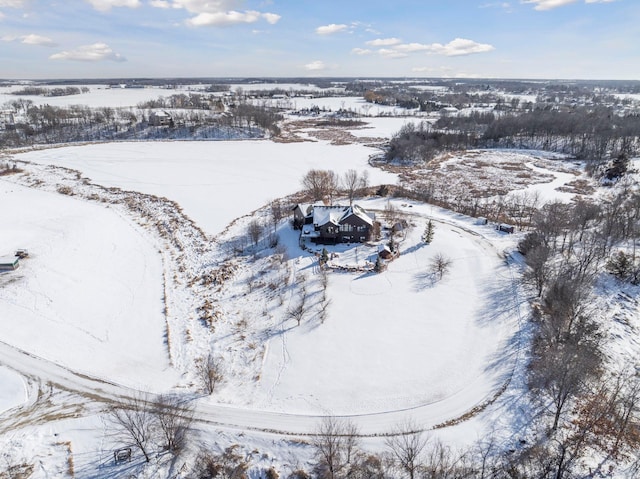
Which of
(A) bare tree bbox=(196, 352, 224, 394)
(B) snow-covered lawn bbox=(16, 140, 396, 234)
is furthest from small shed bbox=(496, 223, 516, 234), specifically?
(A) bare tree bbox=(196, 352, 224, 394)

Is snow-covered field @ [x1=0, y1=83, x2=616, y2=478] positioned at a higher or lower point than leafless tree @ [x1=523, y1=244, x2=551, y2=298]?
lower

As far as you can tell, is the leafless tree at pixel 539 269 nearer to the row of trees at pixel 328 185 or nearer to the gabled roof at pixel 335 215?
the gabled roof at pixel 335 215

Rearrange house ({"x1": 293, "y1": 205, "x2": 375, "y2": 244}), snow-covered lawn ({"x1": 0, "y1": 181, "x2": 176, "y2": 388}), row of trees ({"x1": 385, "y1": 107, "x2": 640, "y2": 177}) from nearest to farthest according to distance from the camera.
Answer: snow-covered lawn ({"x1": 0, "y1": 181, "x2": 176, "y2": 388}), house ({"x1": 293, "y1": 205, "x2": 375, "y2": 244}), row of trees ({"x1": 385, "y1": 107, "x2": 640, "y2": 177})

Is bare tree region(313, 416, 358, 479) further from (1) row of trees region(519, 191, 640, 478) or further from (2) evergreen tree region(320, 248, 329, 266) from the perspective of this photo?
(2) evergreen tree region(320, 248, 329, 266)

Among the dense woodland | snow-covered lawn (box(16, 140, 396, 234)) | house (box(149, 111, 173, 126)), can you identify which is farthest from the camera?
house (box(149, 111, 173, 126))

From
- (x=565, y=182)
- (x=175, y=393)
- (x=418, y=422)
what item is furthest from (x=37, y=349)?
(x=565, y=182)

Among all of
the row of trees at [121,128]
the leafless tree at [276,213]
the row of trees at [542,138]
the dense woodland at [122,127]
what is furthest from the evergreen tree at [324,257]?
the row of trees at [121,128]

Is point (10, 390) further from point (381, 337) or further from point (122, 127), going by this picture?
point (122, 127)

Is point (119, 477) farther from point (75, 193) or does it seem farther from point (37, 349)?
point (75, 193)
